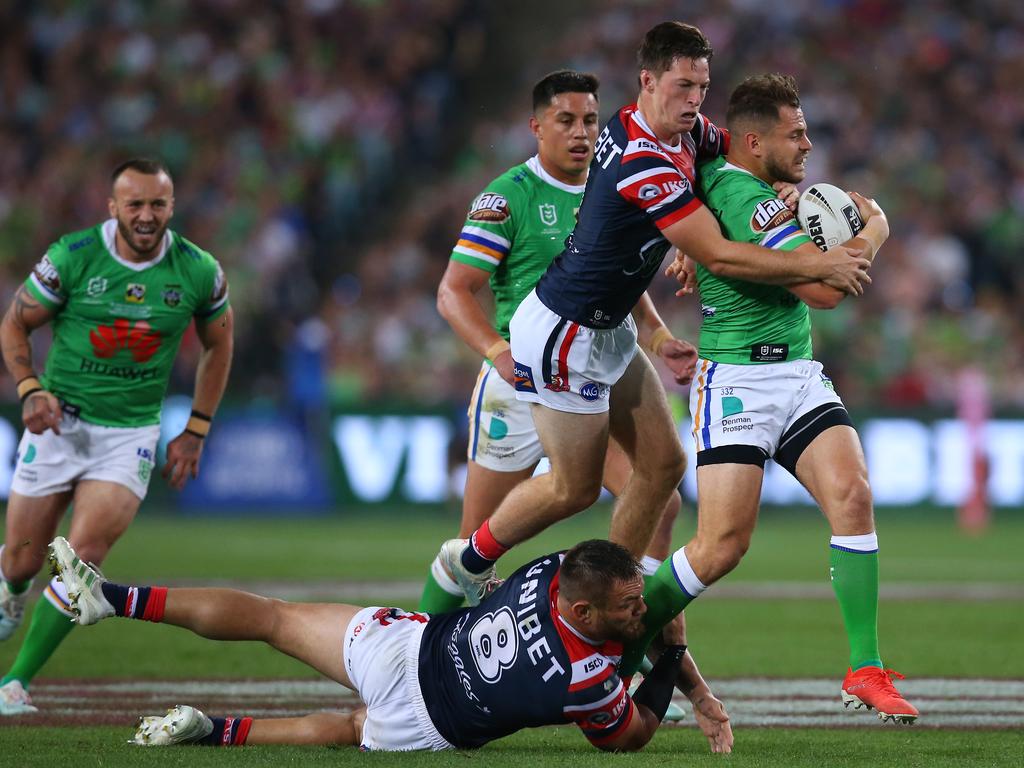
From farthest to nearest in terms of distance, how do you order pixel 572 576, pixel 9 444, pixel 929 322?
pixel 929 322 < pixel 9 444 < pixel 572 576

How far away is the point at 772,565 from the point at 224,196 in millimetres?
10969

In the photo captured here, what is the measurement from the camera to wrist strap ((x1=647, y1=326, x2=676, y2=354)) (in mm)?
7547

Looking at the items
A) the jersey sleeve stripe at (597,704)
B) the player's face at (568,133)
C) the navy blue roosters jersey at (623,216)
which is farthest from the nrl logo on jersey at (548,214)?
the jersey sleeve stripe at (597,704)

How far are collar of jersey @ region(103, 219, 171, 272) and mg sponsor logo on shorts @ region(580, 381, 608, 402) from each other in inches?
101

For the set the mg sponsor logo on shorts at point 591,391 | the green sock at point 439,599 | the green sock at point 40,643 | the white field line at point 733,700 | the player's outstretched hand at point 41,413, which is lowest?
the white field line at point 733,700

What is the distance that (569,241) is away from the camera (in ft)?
23.0

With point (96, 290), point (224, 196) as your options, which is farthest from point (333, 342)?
point (96, 290)

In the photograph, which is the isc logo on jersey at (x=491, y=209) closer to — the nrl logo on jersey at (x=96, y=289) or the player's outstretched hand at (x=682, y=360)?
the player's outstretched hand at (x=682, y=360)

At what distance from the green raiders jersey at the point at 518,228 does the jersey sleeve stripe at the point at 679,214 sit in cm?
160

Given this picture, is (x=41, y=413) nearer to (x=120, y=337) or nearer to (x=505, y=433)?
(x=120, y=337)

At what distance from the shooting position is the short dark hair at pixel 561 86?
8.05 metres

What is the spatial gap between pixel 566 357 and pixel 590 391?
206 millimetres

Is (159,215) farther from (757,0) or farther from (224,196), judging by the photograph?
(757,0)

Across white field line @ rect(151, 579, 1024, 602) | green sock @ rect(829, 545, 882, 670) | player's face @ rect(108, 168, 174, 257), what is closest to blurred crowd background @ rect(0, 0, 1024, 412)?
white field line @ rect(151, 579, 1024, 602)
